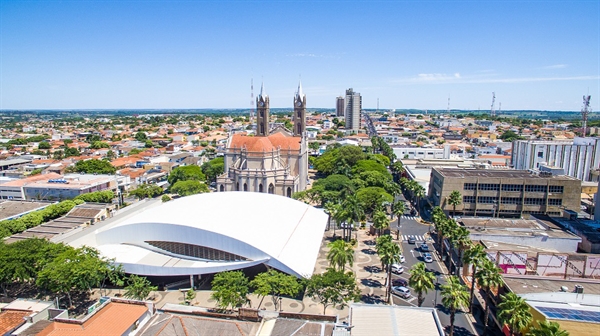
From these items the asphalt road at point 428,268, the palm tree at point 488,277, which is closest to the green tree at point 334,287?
the asphalt road at point 428,268

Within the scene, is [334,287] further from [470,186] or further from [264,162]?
[264,162]

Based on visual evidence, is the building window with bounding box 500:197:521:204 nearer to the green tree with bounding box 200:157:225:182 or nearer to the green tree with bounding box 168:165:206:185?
the green tree with bounding box 200:157:225:182

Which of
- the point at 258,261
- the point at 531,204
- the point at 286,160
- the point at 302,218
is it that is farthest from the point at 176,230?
the point at 531,204

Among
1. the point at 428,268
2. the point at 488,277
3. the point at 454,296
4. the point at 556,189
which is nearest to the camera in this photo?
the point at 454,296

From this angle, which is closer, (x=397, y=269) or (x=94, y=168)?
(x=397, y=269)

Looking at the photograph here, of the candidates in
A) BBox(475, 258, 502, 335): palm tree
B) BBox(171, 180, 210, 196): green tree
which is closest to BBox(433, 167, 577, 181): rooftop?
BBox(475, 258, 502, 335): palm tree

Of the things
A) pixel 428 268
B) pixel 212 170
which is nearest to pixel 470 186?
pixel 428 268
